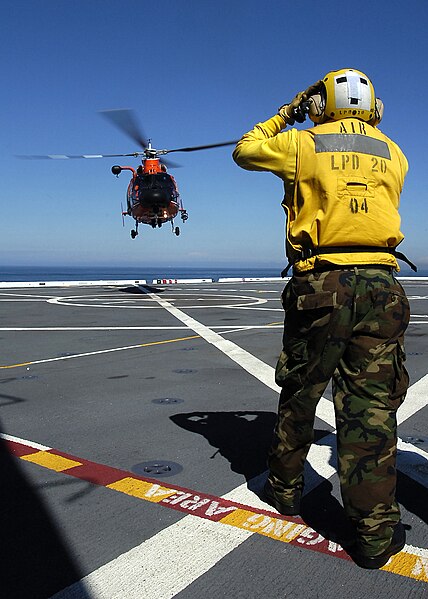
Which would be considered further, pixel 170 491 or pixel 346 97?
pixel 170 491

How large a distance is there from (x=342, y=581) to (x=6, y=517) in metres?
1.72

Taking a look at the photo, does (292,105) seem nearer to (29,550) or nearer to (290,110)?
(290,110)

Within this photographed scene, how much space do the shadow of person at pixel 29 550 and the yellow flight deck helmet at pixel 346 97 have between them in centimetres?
262

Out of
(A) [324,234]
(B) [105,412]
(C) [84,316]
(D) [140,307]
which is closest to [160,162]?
(D) [140,307]

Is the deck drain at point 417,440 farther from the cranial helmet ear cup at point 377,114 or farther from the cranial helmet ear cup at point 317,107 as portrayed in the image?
the cranial helmet ear cup at point 317,107

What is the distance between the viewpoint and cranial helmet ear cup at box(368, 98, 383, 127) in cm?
296

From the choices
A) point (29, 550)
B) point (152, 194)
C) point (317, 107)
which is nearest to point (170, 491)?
point (29, 550)

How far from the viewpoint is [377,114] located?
2977 mm

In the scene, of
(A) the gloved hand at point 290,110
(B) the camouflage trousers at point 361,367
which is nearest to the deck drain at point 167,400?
(B) the camouflage trousers at point 361,367

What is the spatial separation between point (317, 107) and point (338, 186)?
→ 0.56m

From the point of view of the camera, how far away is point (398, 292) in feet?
8.80

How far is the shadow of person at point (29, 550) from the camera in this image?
2.17 meters

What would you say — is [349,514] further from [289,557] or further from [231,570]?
[231,570]

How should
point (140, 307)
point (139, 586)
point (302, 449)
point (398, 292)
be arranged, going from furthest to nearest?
point (140, 307), point (302, 449), point (398, 292), point (139, 586)
